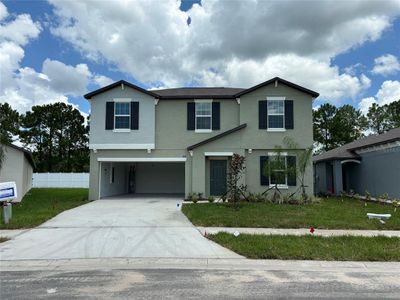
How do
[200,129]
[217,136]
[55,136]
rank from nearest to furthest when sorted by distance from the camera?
[217,136] < [200,129] < [55,136]

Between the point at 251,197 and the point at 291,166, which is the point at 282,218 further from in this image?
the point at 291,166

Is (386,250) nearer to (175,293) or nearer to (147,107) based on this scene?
(175,293)

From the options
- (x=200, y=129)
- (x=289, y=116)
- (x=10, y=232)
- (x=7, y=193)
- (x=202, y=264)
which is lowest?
(x=202, y=264)

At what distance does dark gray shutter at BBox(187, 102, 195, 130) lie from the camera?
770 inches

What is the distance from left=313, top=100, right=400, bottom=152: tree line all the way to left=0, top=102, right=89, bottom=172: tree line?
34.6 m

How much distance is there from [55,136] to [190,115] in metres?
35.6

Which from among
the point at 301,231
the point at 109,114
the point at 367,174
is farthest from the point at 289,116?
the point at 109,114

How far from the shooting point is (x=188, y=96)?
19.5 meters

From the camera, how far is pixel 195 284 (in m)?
5.71

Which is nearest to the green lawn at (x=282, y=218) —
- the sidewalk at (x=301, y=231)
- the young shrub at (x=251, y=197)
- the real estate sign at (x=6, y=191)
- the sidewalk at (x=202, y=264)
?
the sidewalk at (x=301, y=231)

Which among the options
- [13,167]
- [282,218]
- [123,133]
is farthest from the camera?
[123,133]

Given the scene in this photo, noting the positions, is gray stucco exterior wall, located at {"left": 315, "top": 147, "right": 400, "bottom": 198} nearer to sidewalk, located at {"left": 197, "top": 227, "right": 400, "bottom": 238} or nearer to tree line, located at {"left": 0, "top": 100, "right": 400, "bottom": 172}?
sidewalk, located at {"left": 197, "top": 227, "right": 400, "bottom": 238}

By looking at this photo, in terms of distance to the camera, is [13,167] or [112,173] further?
[112,173]

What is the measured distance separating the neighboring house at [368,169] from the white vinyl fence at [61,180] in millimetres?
24965
